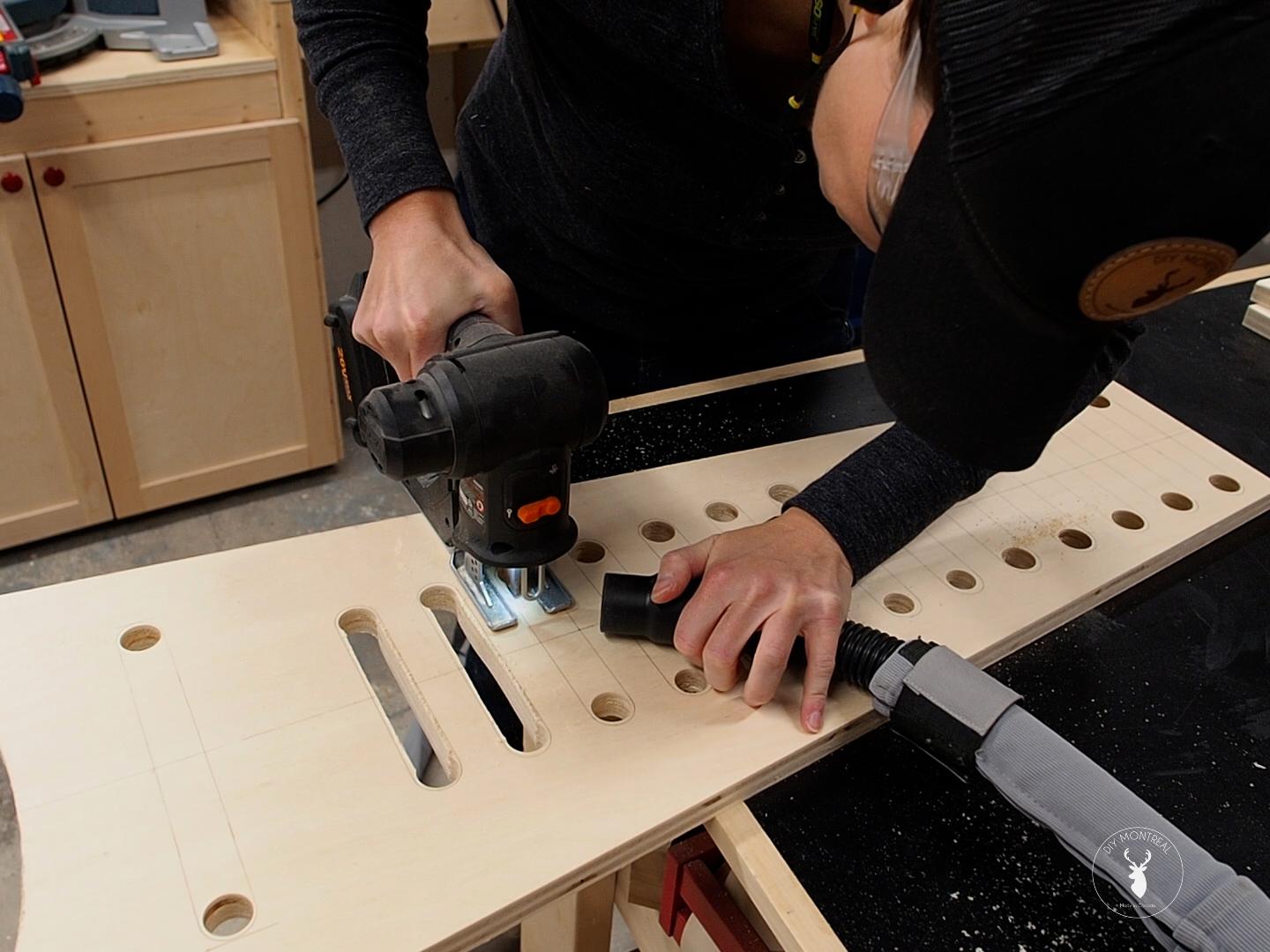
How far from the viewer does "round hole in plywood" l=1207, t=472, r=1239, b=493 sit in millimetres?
1111

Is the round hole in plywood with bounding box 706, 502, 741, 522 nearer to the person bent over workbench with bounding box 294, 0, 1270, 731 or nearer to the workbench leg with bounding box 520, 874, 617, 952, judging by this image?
the person bent over workbench with bounding box 294, 0, 1270, 731

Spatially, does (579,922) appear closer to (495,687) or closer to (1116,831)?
(495,687)

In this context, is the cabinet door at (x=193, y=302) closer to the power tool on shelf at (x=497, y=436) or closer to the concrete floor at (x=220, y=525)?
the concrete floor at (x=220, y=525)

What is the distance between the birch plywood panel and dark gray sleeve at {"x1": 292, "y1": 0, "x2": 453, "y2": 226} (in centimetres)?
33

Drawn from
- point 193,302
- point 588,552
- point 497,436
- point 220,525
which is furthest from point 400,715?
point 497,436

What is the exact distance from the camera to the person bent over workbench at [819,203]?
0.44m

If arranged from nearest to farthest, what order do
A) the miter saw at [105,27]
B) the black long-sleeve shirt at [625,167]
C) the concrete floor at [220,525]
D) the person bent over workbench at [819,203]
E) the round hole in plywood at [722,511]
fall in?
the person bent over workbench at [819,203], the black long-sleeve shirt at [625,167], the round hole in plywood at [722,511], the miter saw at [105,27], the concrete floor at [220,525]

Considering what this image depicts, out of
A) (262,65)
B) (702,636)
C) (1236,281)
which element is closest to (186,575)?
(702,636)

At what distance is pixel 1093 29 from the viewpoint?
431mm

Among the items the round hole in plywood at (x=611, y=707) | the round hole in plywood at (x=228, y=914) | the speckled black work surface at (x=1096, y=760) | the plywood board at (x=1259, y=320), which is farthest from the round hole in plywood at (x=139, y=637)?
the plywood board at (x=1259, y=320)

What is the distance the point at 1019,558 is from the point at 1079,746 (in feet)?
0.77

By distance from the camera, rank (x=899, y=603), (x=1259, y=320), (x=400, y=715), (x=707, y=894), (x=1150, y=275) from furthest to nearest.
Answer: (x=400, y=715)
(x=1259, y=320)
(x=899, y=603)
(x=707, y=894)
(x=1150, y=275)

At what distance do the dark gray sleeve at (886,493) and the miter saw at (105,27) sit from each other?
1.42 m

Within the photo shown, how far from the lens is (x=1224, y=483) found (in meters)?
1.12
